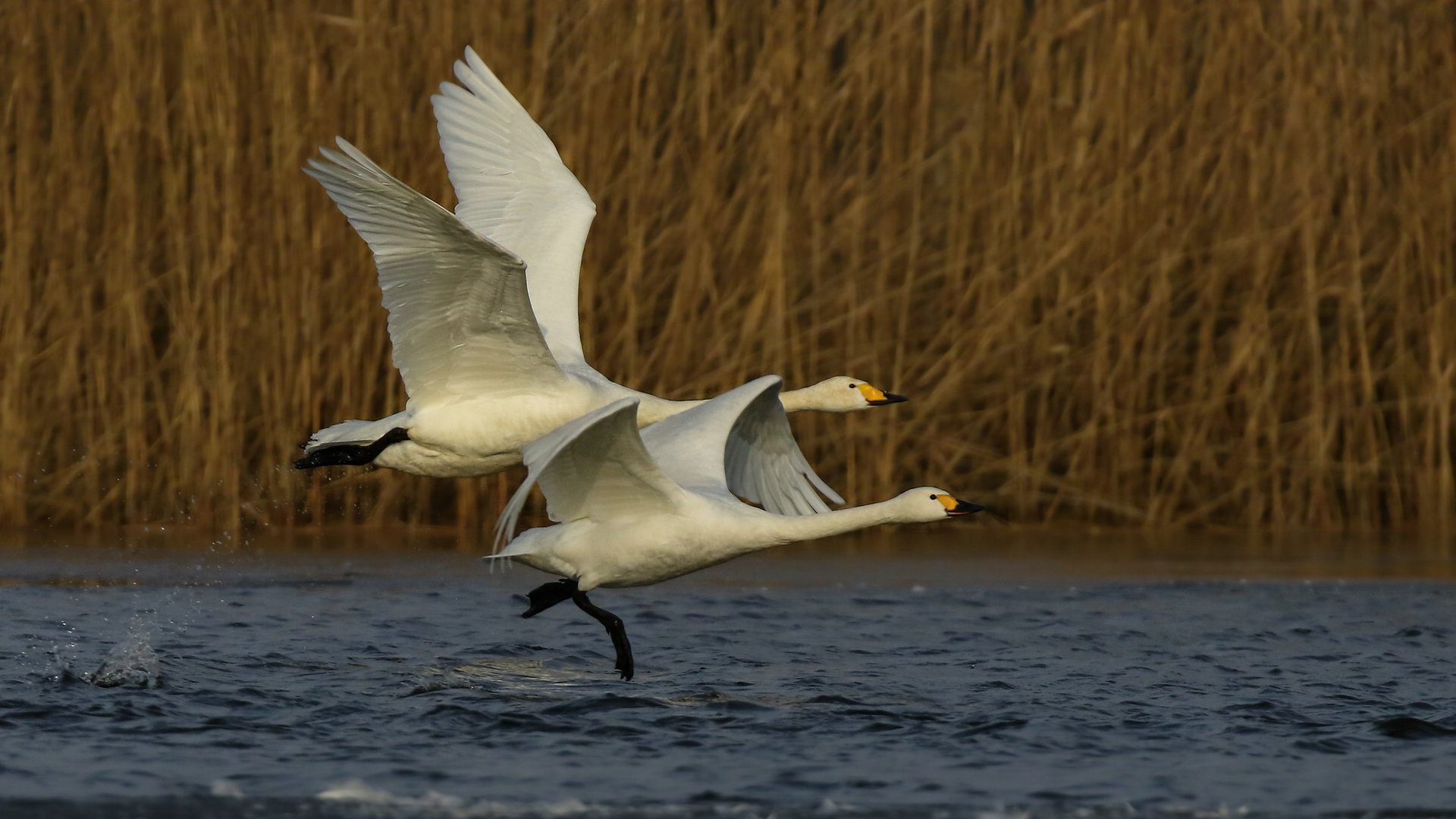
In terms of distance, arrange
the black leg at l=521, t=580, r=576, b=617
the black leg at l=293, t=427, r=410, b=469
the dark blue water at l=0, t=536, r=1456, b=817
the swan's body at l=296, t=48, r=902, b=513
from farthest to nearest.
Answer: the black leg at l=293, t=427, r=410, b=469 → the black leg at l=521, t=580, r=576, b=617 → the swan's body at l=296, t=48, r=902, b=513 → the dark blue water at l=0, t=536, r=1456, b=817

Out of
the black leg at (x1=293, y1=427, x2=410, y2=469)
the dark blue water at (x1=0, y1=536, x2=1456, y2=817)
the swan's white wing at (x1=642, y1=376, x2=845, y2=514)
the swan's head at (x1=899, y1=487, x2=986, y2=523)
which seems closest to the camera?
the dark blue water at (x1=0, y1=536, x2=1456, y2=817)

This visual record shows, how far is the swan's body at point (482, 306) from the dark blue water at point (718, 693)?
2.77 feet

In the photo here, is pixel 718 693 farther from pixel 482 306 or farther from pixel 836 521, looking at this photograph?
pixel 482 306

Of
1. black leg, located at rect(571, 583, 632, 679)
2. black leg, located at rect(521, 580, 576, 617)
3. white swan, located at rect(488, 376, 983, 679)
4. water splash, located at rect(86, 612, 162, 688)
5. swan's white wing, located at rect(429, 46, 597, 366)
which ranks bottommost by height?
water splash, located at rect(86, 612, 162, 688)

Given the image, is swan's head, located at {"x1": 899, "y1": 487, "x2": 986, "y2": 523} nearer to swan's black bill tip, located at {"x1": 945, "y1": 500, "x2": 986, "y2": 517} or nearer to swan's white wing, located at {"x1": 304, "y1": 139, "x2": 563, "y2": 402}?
swan's black bill tip, located at {"x1": 945, "y1": 500, "x2": 986, "y2": 517}

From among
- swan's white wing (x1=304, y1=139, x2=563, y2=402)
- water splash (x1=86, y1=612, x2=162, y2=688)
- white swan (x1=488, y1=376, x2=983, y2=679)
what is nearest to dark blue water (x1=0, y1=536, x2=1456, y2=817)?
water splash (x1=86, y1=612, x2=162, y2=688)

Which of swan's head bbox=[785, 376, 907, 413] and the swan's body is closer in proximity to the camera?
the swan's body

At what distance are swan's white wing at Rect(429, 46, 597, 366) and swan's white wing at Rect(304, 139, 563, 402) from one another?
0.80 metres

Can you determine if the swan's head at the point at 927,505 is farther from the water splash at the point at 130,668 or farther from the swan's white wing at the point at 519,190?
the water splash at the point at 130,668

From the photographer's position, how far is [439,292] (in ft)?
26.7

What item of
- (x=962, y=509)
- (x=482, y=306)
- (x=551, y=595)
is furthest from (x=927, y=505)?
(x=482, y=306)

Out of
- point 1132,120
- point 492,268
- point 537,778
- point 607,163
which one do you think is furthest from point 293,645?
point 1132,120

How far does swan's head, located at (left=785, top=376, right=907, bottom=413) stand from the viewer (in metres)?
9.34

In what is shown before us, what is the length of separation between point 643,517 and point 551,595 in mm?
672
